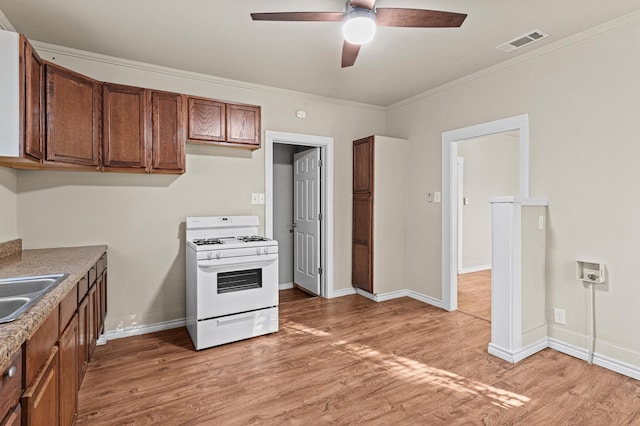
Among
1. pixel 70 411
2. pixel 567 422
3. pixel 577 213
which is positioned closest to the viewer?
pixel 70 411

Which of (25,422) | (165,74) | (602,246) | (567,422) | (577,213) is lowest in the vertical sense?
(567,422)

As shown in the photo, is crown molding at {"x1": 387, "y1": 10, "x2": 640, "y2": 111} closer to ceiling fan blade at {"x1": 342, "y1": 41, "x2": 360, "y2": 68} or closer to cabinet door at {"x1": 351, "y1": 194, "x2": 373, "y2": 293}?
cabinet door at {"x1": 351, "y1": 194, "x2": 373, "y2": 293}

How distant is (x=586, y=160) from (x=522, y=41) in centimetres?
113

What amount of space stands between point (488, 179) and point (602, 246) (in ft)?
12.6

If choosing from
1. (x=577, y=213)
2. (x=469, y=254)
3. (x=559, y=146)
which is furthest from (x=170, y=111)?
(x=469, y=254)

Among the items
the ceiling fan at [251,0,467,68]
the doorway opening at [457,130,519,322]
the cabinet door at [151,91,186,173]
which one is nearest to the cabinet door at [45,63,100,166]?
the cabinet door at [151,91,186,173]

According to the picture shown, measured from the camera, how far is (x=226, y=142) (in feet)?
11.2

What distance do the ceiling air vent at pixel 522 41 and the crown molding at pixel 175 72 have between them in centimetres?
200

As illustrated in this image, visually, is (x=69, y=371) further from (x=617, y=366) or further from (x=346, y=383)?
(x=617, y=366)

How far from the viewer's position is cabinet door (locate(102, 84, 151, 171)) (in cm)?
284

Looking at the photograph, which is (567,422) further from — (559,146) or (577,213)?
(559,146)

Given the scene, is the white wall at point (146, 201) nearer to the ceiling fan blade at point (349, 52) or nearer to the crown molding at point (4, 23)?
the crown molding at point (4, 23)

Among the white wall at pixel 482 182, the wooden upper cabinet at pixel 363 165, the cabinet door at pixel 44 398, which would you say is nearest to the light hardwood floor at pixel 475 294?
the white wall at pixel 482 182

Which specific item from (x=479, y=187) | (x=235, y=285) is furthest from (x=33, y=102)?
(x=479, y=187)
